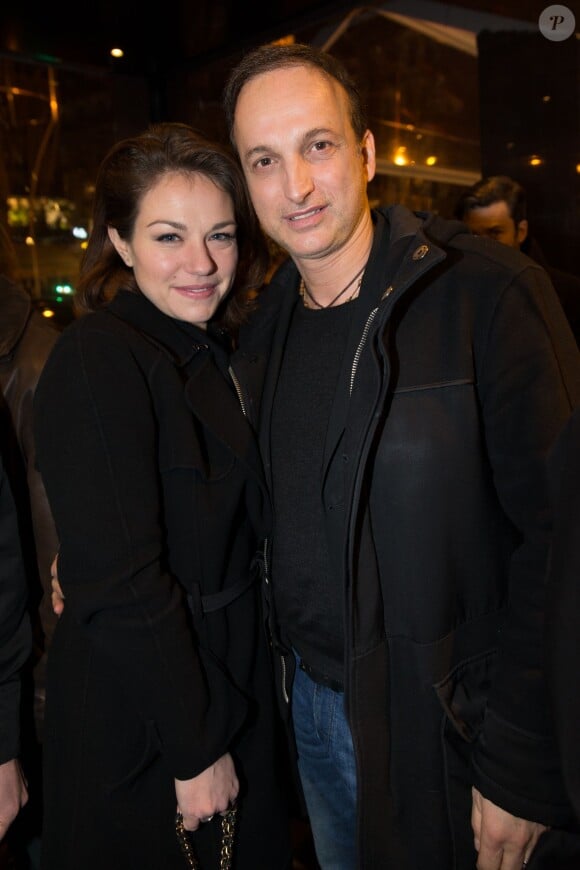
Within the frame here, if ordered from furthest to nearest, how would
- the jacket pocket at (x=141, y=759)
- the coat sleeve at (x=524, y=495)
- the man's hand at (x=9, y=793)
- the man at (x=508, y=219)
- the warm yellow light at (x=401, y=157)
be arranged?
the warm yellow light at (x=401, y=157) → the man at (x=508, y=219) → the man's hand at (x=9, y=793) → the jacket pocket at (x=141, y=759) → the coat sleeve at (x=524, y=495)

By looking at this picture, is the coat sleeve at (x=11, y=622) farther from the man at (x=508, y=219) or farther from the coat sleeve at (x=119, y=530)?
the man at (x=508, y=219)

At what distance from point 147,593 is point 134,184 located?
835 millimetres

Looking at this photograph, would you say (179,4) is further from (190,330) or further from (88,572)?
(88,572)

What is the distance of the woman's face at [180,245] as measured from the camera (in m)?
1.50

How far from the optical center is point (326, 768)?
1618mm

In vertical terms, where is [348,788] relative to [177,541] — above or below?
below

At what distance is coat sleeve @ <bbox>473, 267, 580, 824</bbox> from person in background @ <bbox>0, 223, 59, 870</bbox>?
106cm

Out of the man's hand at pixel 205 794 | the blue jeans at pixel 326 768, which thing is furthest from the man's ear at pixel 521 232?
the man's hand at pixel 205 794

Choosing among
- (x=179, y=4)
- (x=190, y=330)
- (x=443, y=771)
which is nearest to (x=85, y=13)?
(x=179, y=4)

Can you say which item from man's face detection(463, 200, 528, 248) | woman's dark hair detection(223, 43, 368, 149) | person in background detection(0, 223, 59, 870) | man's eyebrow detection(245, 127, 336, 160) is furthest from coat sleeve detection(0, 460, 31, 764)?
man's face detection(463, 200, 528, 248)

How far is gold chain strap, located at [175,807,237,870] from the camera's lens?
1.41 m

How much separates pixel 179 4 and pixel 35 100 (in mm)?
921

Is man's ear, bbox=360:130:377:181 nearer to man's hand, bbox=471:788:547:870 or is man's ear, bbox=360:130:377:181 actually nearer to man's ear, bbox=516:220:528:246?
man's hand, bbox=471:788:547:870

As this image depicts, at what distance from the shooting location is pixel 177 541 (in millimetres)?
1363
